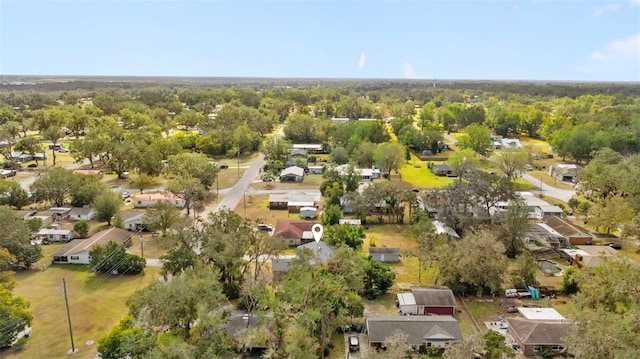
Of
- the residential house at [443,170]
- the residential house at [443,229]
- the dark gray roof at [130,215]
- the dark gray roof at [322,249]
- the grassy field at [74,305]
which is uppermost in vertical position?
the residential house at [443,170]

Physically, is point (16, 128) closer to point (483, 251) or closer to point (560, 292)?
point (483, 251)

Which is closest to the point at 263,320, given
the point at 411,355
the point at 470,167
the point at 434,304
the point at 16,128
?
the point at 411,355

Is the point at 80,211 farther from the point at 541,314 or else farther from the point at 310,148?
the point at 310,148

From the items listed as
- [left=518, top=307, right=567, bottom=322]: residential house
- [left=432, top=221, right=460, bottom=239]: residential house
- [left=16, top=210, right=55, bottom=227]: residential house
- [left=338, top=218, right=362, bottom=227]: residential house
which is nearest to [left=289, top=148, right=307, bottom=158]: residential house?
[left=338, top=218, right=362, bottom=227]: residential house

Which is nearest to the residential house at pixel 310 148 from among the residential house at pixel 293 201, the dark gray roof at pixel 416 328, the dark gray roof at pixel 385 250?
the residential house at pixel 293 201

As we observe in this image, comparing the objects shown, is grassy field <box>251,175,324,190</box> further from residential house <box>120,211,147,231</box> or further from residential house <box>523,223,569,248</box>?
residential house <box>523,223,569,248</box>

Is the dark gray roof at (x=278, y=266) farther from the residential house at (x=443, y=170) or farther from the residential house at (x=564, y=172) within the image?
the residential house at (x=564, y=172)
